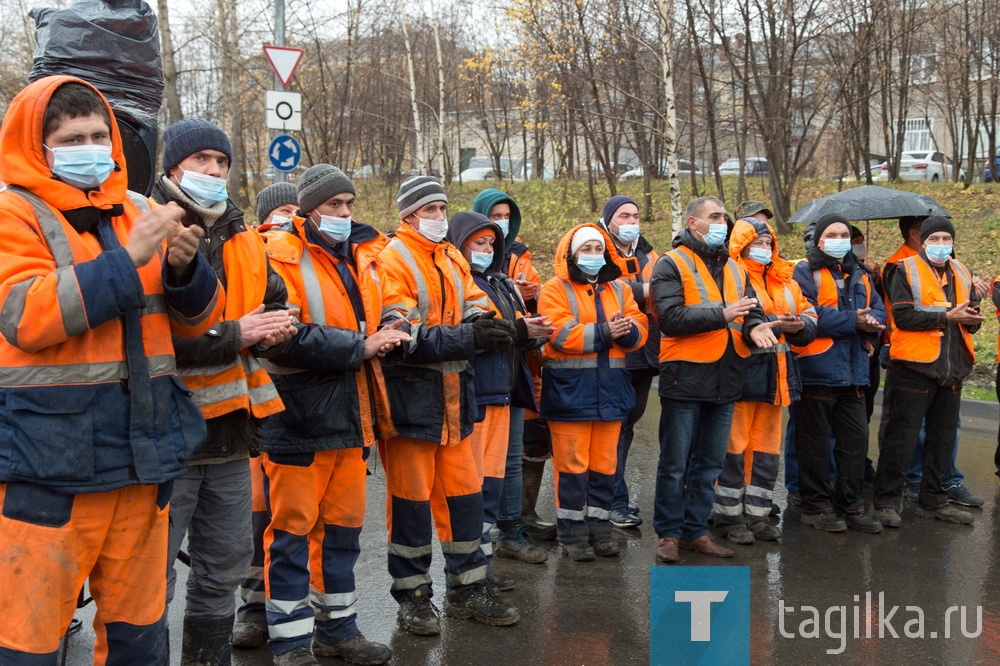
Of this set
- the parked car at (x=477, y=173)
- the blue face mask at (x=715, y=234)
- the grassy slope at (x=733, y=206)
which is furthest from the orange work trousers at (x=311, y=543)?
the parked car at (x=477, y=173)

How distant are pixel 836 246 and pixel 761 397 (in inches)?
50.4

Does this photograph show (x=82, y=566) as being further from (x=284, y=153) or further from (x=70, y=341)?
(x=284, y=153)

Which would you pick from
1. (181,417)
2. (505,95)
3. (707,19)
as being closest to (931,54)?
(707,19)

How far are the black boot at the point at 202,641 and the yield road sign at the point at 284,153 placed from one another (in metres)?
8.81

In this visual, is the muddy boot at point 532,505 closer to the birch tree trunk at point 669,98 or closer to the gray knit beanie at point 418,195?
the gray knit beanie at point 418,195

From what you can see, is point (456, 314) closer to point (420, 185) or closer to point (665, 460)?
point (420, 185)

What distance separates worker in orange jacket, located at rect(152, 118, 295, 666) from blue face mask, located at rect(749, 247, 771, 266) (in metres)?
3.66

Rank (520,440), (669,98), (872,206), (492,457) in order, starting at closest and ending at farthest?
(492,457)
(520,440)
(872,206)
(669,98)

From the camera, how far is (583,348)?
567 cm

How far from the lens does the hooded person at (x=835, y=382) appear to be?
21.3 ft

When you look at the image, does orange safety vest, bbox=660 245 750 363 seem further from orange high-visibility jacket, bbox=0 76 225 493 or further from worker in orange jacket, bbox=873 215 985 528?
orange high-visibility jacket, bbox=0 76 225 493

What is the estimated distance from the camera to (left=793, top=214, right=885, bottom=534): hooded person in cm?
650

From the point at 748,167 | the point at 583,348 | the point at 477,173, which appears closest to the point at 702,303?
the point at 583,348

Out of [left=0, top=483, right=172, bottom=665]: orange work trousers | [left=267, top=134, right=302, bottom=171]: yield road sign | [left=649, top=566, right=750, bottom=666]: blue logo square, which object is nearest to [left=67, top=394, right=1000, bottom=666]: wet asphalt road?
[left=649, top=566, right=750, bottom=666]: blue logo square
